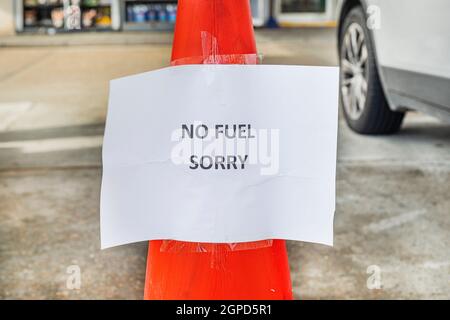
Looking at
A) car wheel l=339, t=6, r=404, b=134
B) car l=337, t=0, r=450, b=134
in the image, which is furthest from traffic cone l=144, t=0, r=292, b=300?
car wheel l=339, t=6, r=404, b=134

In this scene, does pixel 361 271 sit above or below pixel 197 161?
below

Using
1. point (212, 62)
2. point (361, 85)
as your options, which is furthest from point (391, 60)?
point (212, 62)

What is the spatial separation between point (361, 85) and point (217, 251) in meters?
3.40

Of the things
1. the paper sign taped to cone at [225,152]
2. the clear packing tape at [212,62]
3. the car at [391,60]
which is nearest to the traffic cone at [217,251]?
the clear packing tape at [212,62]

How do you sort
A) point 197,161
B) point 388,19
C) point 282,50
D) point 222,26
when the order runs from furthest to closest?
point 282,50 → point 388,19 → point 222,26 → point 197,161

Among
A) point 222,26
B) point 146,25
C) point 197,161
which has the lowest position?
point 146,25

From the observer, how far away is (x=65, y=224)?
3.43 metres

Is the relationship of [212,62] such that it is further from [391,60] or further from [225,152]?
[391,60]

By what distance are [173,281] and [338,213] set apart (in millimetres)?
1940

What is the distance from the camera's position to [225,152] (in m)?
1.50

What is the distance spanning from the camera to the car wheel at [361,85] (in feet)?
15.4

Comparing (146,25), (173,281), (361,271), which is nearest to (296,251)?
(361,271)

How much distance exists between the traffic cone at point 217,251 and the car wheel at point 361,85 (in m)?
3.12
